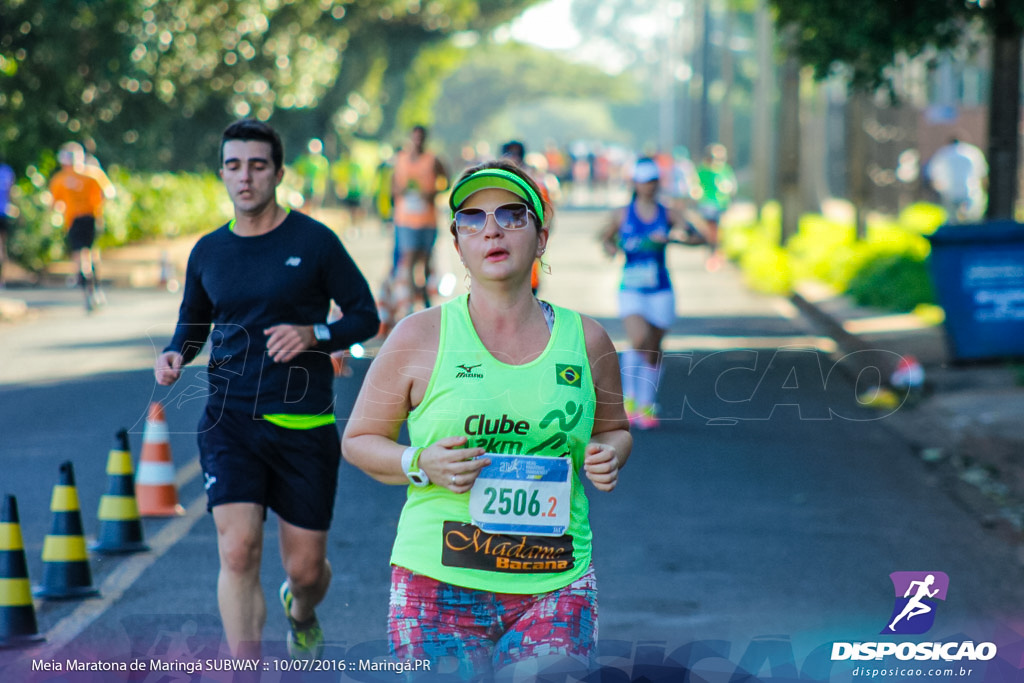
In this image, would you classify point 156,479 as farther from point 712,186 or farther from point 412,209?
point 712,186

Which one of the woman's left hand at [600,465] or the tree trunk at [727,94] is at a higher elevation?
the tree trunk at [727,94]

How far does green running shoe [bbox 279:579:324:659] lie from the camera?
5.61 m

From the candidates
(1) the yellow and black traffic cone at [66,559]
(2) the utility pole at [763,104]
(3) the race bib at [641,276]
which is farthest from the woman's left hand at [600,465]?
(2) the utility pole at [763,104]

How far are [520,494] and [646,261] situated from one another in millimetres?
7207

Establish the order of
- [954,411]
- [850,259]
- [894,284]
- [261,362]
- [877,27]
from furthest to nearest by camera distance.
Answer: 1. [850,259]
2. [894,284]
3. [877,27]
4. [954,411]
5. [261,362]

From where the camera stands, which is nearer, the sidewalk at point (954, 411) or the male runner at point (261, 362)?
the male runner at point (261, 362)

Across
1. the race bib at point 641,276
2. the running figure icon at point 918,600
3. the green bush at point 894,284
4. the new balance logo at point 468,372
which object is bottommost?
the running figure icon at point 918,600

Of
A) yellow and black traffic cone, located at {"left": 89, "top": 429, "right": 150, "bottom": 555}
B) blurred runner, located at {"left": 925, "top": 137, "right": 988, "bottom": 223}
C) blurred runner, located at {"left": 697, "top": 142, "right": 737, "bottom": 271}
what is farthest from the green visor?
blurred runner, located at {"left": 697, "top": 142, "right": 737, "bottom": 271}

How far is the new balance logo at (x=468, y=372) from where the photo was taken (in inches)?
146

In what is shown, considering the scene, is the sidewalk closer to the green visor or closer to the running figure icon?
the running figure icon

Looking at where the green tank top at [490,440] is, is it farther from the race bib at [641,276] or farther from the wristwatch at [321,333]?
the race bib at [641,276]

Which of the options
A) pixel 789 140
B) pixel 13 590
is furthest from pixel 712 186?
pixel 13 590

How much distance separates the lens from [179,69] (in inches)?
1208

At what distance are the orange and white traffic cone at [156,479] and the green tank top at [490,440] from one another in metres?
4.89
